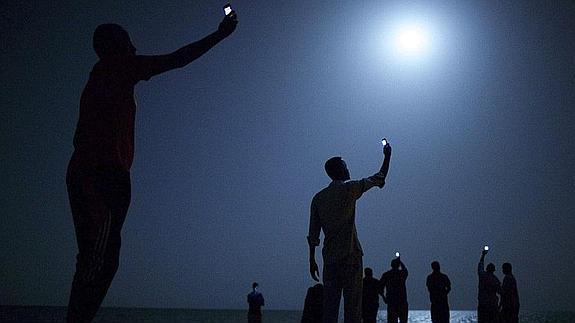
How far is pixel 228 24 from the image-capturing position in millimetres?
2268

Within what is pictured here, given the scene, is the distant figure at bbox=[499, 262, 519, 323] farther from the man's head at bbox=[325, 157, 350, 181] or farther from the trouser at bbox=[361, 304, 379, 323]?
the man's head at bbox=[325, 157, 350, 181]

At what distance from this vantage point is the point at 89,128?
2113mm

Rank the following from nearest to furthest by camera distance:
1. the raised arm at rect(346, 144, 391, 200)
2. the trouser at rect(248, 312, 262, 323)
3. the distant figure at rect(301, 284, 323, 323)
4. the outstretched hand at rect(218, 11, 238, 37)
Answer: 1. the outstretched hand at rect(218, 11, 238, 37)
2. the raised arm at rect(346, 144, 391, 200)
3. the distant figure at rect(301, 284, 323, 323)
4. the trouser at rect(248, 312, 262, 323)

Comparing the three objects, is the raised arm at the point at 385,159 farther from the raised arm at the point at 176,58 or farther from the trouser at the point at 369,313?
the trouser at the point at 369,313

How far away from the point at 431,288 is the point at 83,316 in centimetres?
1082

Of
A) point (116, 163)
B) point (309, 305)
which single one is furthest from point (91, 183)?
point (309, 305)

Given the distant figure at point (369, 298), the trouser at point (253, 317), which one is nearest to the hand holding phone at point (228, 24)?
the distant figure at point (369, 298)

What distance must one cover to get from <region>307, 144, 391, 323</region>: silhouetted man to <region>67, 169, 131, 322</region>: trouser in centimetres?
227

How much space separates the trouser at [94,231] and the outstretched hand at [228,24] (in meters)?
0.67

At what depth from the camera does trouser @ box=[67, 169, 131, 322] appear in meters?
1.90

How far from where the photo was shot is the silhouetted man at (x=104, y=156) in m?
1.92

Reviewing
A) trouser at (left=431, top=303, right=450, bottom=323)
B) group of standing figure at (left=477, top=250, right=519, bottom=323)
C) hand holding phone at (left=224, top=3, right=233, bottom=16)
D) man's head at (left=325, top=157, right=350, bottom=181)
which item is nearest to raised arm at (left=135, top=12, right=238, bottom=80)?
hand holding phone at (left=224, top=3, right=233, bottom=16)

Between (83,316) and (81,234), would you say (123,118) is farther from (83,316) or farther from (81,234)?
(83,316)

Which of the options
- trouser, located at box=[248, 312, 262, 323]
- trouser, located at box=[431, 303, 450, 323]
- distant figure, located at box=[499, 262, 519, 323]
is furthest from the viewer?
trouser, located at box=[248, 312, 262, 323]
